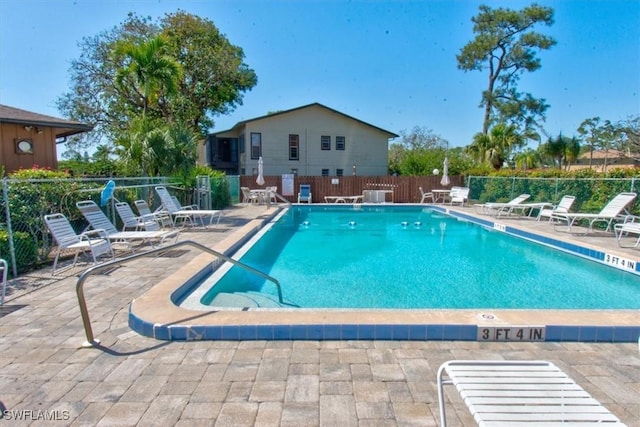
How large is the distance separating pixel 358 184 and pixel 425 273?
13432 mm

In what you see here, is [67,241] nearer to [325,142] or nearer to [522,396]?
[522,396]

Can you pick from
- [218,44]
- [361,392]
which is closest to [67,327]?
[361,392]

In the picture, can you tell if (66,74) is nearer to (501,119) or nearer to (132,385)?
(132,385)

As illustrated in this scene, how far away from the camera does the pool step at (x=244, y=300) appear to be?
4.73m

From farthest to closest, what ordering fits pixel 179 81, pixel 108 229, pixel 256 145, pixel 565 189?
pixel 256 145, pixel 179 81, pixel 565 189, pixel 108 229

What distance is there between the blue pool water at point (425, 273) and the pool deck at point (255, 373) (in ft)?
5.48

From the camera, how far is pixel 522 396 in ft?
5.27

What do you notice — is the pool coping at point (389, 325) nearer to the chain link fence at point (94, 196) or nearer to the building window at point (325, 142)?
the chain link fence at point (94, 196)

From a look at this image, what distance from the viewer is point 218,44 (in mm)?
24406

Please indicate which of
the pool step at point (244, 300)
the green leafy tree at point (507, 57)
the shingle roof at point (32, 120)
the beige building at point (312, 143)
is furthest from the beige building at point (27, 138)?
the green leafy tree at point (507, 57)

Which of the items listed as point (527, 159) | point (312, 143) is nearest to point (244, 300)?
point (312, 143)

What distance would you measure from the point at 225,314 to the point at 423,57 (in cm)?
1891

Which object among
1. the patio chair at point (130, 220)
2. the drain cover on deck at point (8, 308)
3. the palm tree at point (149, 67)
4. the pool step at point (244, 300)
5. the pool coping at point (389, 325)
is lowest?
the pool step at point (244, 300)

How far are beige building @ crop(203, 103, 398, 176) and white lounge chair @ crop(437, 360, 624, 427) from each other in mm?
21825
